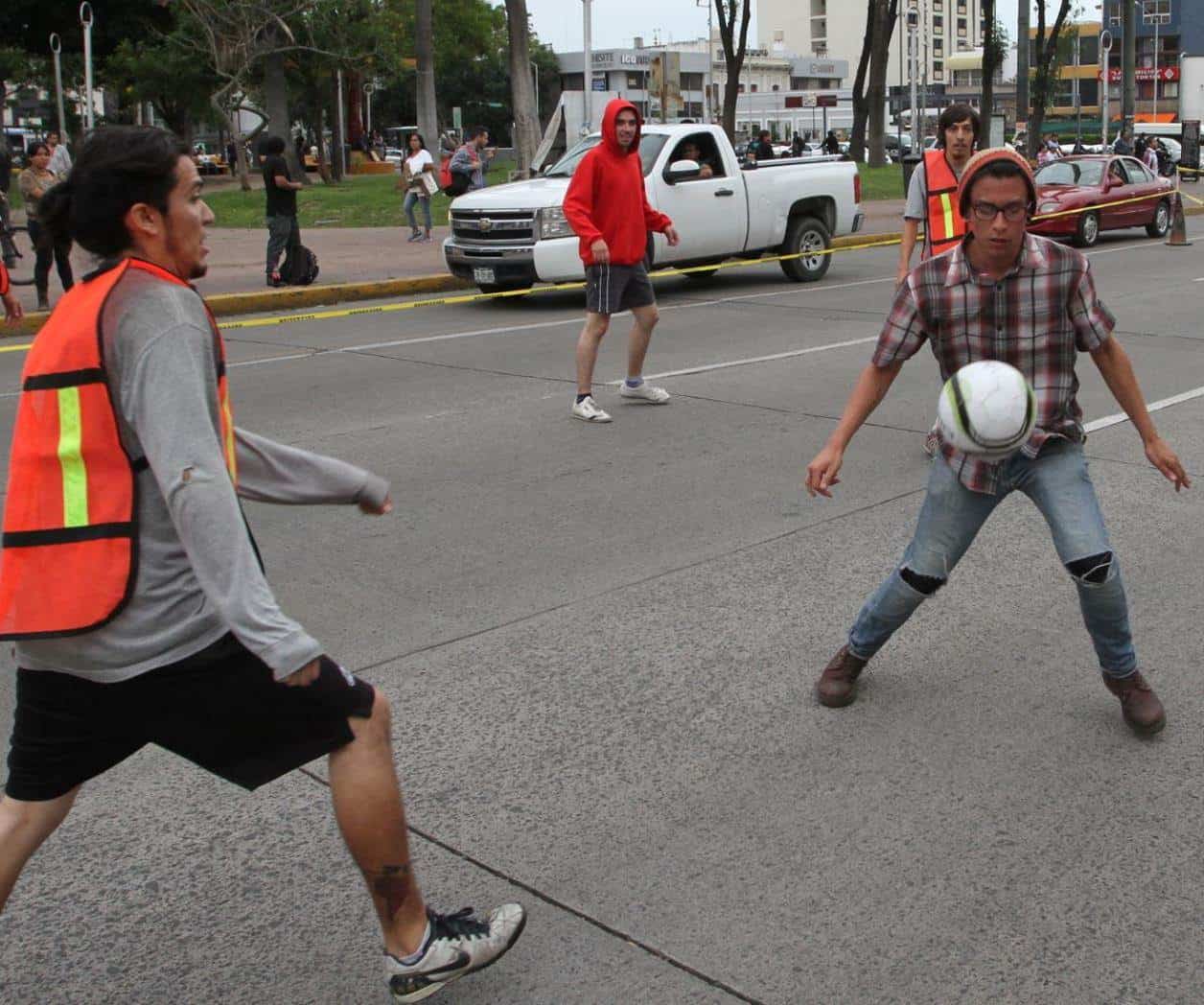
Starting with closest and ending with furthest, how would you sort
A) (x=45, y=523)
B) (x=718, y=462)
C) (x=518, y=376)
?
(x=45, y=523)
(x=718, y=462)
(x=518, y=376)

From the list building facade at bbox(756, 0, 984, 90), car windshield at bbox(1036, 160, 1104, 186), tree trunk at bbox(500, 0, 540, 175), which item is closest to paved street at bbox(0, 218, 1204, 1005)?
car windshield at bbox(1036, 160, 1104, 186)

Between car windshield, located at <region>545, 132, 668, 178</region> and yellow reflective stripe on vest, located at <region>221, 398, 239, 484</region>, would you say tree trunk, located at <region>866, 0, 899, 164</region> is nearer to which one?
car windshield, located at <region>545, 132, 668, 178</region>

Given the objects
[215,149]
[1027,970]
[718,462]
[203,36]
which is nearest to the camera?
[1027,970]

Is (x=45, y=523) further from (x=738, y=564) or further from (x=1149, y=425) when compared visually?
(x=738, y=564)

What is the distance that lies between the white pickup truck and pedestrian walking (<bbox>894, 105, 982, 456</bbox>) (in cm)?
624

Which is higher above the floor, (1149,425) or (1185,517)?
(1149,425)

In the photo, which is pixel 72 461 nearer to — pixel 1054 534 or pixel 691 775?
pixel 691 775

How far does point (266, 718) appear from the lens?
265 centimetres

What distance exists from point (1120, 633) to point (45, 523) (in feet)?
9.84

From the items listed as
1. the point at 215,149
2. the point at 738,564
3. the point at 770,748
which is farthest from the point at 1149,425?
the point at 215,149

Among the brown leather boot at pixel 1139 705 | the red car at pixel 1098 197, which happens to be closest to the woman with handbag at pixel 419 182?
the red car at pixel 1098 197

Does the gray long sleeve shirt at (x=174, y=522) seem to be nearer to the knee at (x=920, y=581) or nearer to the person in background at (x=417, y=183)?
the knee at (x=920, y=581)

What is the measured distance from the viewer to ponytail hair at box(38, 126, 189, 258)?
2.54m

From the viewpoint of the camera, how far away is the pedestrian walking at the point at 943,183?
7.78m
